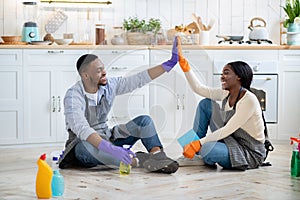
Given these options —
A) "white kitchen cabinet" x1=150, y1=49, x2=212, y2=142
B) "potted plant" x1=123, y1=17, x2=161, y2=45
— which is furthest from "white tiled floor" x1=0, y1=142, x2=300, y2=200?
"potted plant" x1=123, y1=17, x2=161, y2=45

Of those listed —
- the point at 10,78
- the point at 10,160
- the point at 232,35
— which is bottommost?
the point at 10,160

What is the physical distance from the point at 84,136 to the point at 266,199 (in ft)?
4.05

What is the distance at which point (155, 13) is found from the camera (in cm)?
632

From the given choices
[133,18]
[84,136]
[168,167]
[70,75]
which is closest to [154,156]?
[168,167]

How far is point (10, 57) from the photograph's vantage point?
540 cm

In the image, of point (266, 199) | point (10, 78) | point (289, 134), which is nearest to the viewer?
point (266, 199)

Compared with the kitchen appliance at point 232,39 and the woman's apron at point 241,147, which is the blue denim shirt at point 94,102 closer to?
the woman's apron at point 241,147

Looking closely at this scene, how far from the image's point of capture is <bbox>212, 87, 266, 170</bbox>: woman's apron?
426 centimetres

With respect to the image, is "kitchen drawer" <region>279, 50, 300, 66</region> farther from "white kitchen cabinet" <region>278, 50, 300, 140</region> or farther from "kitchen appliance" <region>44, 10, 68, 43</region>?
"kitchen appliance" <region>44, 10, 68, 43</region>

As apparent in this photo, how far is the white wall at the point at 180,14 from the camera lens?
20.2 ft

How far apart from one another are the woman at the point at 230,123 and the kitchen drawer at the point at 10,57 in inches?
66.4

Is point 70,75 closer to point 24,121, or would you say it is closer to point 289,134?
point 24,121

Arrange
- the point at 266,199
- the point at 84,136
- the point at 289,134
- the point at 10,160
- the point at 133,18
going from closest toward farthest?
the point at 266,199, the point at 84,136, the point at 10,160, the point at 289,134, the point at 133,18

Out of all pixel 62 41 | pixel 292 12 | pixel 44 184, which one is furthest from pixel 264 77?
pixel 44 184
